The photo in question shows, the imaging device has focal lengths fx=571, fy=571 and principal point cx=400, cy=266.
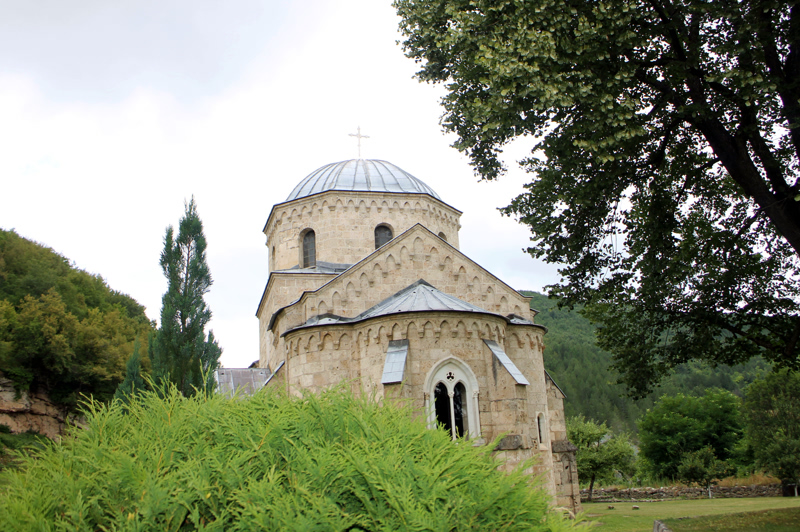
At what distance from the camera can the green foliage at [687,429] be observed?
125ft

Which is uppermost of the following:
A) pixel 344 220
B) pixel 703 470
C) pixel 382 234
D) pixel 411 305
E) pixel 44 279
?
pixel 44 279

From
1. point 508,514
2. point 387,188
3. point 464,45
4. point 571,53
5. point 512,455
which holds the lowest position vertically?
point 512,455

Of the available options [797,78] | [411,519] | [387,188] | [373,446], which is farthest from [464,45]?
[387,188]

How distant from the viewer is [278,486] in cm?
352

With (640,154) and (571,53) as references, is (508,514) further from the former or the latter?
(640,154)

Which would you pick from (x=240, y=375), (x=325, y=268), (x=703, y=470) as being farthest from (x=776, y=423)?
(x=240, y=375)

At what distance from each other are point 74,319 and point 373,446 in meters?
36.1

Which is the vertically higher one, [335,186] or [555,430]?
[335,186]

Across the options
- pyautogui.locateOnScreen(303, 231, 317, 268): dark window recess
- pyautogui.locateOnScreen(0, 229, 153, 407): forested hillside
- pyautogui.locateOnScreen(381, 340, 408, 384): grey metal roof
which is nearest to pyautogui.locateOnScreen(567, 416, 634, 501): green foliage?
pyautogui.locateOnScreen(303, 231, 317, 268): dark window recess

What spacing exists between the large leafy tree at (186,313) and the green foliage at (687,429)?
32405mm

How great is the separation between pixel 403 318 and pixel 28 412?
29.5 meters

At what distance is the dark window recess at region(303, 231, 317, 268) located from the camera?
20742 mm

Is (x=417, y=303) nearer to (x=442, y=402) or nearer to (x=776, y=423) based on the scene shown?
(x=442, y=402)

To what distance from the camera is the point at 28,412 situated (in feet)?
107
